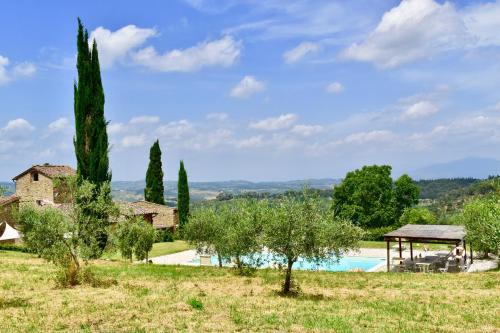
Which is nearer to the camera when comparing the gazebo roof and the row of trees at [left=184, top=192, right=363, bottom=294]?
the row of trees at [left=184, top=192, right=363, bottom=294]

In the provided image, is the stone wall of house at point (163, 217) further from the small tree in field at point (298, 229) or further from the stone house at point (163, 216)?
the small tree in field at point (298, 229)

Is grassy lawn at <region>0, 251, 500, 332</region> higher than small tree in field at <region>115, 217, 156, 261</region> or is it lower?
lower

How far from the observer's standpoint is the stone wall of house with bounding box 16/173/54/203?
53.8m

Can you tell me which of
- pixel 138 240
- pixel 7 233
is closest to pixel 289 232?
pixel 138 240

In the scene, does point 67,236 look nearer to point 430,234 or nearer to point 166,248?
point 430,234

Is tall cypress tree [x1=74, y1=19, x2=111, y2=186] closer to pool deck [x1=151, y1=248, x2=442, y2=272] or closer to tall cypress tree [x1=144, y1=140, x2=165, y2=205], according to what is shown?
pool deck [x1=151, y1=248, x2=442, y2=272]

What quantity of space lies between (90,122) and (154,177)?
2853 centimetres

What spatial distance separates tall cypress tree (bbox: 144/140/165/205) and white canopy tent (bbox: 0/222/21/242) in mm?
21140

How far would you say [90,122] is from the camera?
3553 centimetres

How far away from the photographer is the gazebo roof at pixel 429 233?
99.7ft

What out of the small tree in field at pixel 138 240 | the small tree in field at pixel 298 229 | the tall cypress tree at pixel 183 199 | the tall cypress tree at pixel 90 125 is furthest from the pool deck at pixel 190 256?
the small tree in field at pixel 298 229

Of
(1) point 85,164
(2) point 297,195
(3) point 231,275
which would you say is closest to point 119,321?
(2) point 297,195

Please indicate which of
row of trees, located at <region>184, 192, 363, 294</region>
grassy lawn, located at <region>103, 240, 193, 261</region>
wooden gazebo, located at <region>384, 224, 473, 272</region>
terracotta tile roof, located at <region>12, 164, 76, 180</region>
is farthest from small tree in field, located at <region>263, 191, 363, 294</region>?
terracotta tile roof, located at <region>12, 164, 76, 180</region>

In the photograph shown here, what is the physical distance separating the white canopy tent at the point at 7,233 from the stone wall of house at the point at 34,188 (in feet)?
30.3
